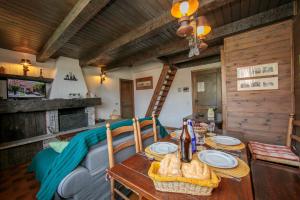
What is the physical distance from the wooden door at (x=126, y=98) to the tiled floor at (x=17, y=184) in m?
3.69

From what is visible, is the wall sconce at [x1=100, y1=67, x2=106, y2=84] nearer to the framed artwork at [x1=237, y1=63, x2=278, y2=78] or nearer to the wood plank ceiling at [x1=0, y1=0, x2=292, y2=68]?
the wood plank ceiling at [x1=0, y1=0, x2=292, y2=68]

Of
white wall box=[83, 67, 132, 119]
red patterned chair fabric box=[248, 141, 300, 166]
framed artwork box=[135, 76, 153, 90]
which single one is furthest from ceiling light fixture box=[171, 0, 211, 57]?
white wall box=[83, 67, 132, 119]

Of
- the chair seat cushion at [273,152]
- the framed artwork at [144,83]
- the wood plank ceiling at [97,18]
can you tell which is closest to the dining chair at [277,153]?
the chair seat cushion at [273,152]

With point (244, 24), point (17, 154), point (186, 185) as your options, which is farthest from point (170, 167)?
point (17, 154)

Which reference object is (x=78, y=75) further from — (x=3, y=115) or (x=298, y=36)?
(x=298, y=36)

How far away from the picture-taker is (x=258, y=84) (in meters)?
2.48

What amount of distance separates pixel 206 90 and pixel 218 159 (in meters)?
3.87

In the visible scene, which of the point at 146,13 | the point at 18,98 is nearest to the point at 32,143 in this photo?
the point at 18,98

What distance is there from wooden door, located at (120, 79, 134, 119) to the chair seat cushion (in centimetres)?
486

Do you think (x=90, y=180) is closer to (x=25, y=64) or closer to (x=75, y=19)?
(x=75, y=19)

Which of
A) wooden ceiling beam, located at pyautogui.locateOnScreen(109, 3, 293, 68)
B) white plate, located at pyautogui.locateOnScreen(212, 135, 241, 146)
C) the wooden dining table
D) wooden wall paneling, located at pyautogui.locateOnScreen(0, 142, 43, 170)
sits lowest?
wooden wall paneling, located at pyautogui.locateOnScreen(0, 142, 43, 170)

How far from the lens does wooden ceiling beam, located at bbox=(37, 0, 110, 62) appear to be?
166 centimetres

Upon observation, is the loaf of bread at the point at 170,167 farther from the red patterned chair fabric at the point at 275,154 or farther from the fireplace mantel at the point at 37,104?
the fireplace mantel at the point at 37,104

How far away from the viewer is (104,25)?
2.44 meters
